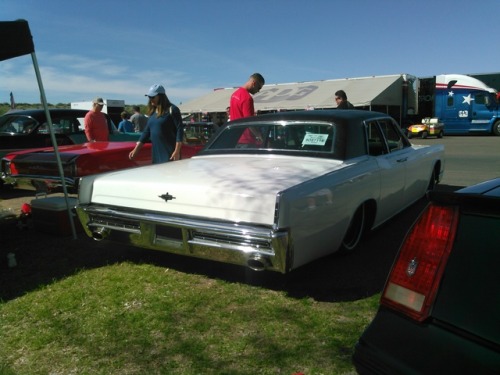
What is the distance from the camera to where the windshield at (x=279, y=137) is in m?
4.05

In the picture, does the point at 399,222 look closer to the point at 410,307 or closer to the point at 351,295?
the point at 351,295

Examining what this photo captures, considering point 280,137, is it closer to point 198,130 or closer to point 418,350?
point 418,350

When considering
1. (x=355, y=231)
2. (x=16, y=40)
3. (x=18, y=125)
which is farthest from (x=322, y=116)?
(x=18, y=125)

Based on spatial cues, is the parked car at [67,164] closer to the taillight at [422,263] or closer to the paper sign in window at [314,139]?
the paper sign in window at [314,139]

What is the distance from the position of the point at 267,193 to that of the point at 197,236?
0.65 metres

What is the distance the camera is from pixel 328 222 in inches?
126

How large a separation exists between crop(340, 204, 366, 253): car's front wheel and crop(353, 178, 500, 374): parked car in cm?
203

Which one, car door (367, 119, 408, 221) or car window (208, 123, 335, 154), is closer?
car window (208, 123, 335, 154)

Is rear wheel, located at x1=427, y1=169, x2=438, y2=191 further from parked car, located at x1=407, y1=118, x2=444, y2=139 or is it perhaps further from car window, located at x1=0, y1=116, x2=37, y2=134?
parked car, located at x1=407, y1=118, x2=444, y2=139

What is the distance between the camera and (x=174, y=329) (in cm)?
286

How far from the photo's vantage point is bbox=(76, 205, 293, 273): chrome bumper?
2.85 m

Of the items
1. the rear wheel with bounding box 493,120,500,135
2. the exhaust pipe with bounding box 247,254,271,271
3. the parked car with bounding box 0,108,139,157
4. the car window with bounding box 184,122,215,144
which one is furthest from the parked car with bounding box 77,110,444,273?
the rear wheel with bounding box 493,120,500,135

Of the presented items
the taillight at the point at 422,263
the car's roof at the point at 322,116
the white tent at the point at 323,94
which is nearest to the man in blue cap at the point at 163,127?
the car's roof at the point at 322,116

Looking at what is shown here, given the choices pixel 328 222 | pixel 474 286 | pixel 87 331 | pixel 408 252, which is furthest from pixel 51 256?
pixel 474 286
